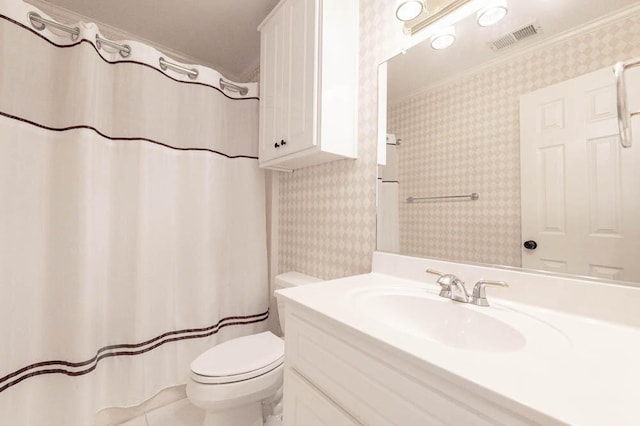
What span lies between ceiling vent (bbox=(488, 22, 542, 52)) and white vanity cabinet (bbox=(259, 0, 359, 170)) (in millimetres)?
563

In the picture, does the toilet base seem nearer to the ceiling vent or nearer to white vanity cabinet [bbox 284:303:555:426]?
white vanity cabinet [bbox 284:303:555:426]

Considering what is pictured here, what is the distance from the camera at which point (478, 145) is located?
0.89 m

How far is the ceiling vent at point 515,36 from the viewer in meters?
0.77

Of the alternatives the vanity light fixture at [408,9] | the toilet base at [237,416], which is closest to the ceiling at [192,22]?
the vanity light fixture at [408,9]

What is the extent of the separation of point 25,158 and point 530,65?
193 cm

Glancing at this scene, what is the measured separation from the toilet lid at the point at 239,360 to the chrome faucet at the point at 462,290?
81 cm

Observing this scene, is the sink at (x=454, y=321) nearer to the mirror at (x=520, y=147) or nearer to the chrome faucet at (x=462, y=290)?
the chrome faucet at (x=462, y=290)

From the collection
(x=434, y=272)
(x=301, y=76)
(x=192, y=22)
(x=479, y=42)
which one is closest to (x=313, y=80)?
(x=301, y=76)

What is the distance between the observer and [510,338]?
2.00ft

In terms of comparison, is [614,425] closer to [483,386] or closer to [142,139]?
[483,386]

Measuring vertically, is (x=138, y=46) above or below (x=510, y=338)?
above

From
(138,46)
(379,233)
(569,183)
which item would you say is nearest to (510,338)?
(569,183)

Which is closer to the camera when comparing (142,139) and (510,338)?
(510,338)

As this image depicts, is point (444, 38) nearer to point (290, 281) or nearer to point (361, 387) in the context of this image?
point (361, 387)
